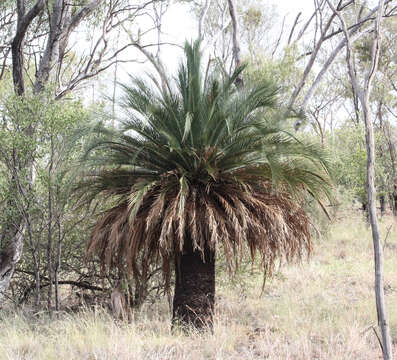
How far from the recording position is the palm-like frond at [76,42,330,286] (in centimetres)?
562

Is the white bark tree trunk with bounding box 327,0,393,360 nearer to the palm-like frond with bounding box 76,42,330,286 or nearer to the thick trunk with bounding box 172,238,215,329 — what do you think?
the palm-like frond with bounding box 76,42,330,286

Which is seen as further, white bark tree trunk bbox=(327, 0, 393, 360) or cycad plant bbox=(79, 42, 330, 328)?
cycad plant bbox=(79, 42, 330, 328)

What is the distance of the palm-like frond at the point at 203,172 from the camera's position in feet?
18.4

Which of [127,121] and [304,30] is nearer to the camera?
[127,121]

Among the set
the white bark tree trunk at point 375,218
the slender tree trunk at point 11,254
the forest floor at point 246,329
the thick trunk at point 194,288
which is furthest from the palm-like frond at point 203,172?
the slender tree trunk at point 11,254

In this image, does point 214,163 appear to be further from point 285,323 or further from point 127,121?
point 285,323

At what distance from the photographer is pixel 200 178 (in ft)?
19.5

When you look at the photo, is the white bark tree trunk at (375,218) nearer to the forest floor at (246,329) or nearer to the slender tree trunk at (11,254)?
the forest floor at (246,329)

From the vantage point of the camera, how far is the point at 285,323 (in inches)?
250

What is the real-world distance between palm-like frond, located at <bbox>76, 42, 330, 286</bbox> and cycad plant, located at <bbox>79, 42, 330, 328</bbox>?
0.5 inches

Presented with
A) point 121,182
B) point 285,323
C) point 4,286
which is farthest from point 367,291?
point 4,286

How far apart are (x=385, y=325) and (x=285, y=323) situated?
2552mm

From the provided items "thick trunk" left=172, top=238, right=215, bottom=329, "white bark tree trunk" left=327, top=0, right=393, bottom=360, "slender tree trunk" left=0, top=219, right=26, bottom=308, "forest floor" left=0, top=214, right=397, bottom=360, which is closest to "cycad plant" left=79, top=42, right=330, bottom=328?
"thick trunk" left=172, top=238, right=215, bottom=329

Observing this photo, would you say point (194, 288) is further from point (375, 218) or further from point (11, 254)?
point (11, 254)
